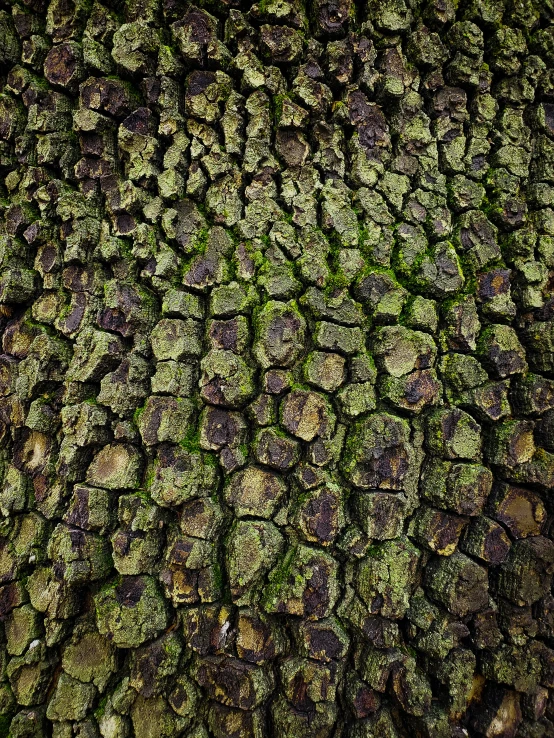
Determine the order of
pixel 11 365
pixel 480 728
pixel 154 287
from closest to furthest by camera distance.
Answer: pixel 480 728
pixel 154 287
pixel 11 365

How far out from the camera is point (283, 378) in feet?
5.62

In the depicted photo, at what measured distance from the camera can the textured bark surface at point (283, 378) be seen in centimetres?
167

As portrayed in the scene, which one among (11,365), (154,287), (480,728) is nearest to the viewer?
(480,728)

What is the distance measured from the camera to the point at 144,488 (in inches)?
68.7

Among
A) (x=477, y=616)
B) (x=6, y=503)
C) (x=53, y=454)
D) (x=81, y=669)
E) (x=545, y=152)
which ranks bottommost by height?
(x=81, y=669)

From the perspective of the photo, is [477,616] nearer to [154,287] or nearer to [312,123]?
[154,287]

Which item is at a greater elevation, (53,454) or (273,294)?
(273,294)

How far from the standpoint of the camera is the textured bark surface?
5.49 feet

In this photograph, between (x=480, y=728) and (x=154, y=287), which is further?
(x=154, y=287)

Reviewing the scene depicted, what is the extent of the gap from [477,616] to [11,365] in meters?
2.02

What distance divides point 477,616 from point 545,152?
1.84 metres

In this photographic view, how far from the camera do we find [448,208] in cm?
192

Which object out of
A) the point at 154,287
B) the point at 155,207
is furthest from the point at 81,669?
the point at 155,207

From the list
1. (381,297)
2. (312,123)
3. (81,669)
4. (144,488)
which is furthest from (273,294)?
(81,669)
